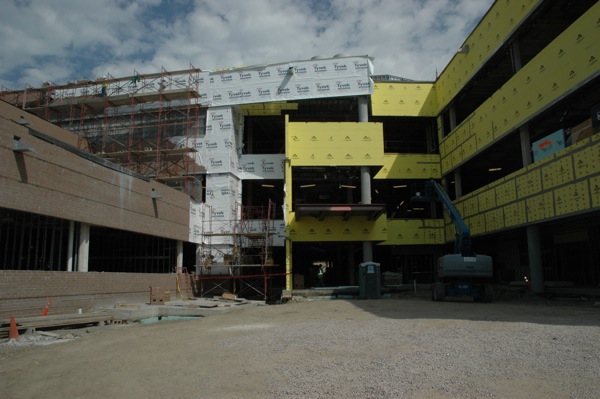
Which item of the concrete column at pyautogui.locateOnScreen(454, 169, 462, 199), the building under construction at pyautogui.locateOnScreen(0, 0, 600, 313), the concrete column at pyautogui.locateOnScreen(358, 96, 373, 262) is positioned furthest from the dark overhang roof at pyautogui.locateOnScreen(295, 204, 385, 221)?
the concrete column at pyautogui.locateOnScreen(454, 169, 462, 199)

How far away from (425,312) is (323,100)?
820 inches

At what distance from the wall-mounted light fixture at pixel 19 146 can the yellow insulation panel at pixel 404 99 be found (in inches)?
878

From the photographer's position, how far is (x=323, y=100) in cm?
3328

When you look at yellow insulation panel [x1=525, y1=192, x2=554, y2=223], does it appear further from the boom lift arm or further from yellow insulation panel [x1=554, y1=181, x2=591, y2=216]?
the boom lift arm

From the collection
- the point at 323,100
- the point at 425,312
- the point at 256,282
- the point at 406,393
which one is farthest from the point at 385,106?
the point at 406,393

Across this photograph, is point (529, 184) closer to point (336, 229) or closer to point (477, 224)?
point (477, 224)

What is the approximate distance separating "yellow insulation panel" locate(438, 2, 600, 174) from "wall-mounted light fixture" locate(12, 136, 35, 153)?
1985 cm

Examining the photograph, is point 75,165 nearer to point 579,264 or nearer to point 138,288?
point 138,288

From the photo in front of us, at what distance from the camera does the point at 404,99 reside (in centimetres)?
3256

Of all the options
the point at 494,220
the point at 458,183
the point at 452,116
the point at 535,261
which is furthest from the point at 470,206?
the point at 535,261

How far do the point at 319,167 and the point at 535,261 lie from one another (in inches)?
561

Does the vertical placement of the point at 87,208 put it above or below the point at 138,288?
above

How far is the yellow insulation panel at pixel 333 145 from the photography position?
29.7 meters

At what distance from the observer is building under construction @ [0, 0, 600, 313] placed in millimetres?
18844
